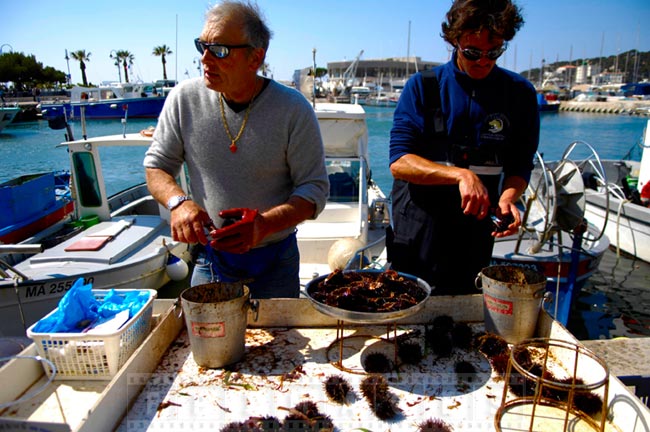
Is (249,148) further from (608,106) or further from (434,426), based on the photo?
(608,106)

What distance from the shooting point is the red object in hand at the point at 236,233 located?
2.09 meters

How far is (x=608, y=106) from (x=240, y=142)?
80981 mm

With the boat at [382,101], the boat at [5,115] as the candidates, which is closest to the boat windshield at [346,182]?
the boat at [5,115]

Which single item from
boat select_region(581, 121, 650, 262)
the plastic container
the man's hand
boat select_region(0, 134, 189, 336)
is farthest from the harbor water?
the man's hand

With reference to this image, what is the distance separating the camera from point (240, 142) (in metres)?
2.64

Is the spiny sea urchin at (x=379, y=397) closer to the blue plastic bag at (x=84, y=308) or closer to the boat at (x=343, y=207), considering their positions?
the blue plastic bag at (x=84, y=308)

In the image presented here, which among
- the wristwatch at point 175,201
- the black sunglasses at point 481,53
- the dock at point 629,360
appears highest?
the black sunglasses at point 481,53

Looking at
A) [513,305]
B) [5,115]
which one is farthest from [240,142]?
[5,115]

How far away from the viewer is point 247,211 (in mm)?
2170

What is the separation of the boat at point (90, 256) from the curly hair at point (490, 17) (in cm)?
433

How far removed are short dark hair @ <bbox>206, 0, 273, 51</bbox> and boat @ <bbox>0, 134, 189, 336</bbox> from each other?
10.8 ft

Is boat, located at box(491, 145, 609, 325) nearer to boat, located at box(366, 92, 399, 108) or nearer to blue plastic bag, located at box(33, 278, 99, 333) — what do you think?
blue plastic bag, located at box(33, 278, 99, 333)

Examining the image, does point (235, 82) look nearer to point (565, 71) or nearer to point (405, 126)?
point (405, 126)

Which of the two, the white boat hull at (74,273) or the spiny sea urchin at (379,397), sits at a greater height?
the spiny sea urchin at (379,397)
